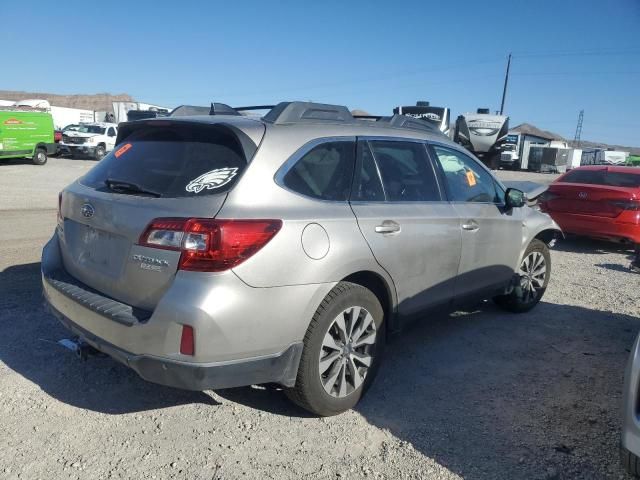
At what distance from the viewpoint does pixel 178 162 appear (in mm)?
3068

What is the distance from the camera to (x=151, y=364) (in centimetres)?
269

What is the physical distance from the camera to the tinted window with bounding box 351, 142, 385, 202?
3.45 metres

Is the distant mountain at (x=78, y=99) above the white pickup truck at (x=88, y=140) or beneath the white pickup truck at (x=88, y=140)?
above

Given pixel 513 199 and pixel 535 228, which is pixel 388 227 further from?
pixel 535 228

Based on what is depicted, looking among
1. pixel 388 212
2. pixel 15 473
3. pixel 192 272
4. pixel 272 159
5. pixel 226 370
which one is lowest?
pixel 15 473

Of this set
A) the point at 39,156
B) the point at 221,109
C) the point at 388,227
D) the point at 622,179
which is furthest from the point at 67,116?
the point at 388,227

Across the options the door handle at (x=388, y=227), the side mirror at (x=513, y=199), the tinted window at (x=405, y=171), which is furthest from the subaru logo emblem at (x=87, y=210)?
the side mirror at (x=513, y=199)

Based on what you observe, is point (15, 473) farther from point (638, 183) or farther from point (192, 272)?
point (638, 183)

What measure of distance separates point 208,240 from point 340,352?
43.5 inches

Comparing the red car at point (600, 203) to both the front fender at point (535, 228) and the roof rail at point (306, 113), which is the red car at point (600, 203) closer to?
the front fender at point (535, 228)

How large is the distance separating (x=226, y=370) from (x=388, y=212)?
4.82 ft

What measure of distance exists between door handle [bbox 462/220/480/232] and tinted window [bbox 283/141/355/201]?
119 centimetres

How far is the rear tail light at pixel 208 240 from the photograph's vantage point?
2.63 m

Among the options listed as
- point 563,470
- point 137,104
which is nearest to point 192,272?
point 563,470
